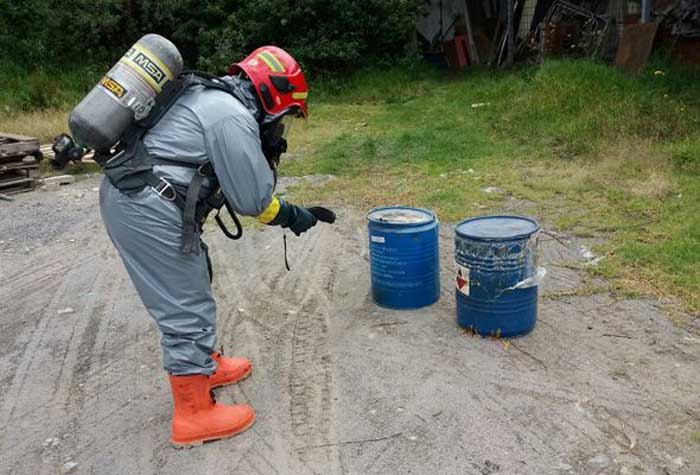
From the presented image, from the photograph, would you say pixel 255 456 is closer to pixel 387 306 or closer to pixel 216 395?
pixel 216 395

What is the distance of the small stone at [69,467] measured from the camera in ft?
10.4

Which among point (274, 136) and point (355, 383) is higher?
point (274, 136)

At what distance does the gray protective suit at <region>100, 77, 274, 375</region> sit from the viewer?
9.79 ft

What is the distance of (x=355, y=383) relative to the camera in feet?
12.2

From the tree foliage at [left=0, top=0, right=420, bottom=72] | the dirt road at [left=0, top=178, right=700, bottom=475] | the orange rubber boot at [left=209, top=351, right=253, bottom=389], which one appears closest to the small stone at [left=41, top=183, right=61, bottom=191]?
the dirt road at [left=0, top=178, right=700, bottom=475]

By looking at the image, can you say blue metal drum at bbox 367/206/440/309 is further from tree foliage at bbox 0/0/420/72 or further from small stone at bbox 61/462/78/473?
tree foliage at bbox 0/0/420/72

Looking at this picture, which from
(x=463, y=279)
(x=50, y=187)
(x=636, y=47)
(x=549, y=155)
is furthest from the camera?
(x=636, y=47)

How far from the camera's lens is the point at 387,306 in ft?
15.2

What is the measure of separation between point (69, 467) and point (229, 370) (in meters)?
0.94

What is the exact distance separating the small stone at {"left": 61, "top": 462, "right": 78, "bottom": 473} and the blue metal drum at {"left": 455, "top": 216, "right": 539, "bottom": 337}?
2.22 metres

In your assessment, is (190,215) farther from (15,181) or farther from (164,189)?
(15,181)

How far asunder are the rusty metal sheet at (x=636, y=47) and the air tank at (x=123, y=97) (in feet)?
30.6

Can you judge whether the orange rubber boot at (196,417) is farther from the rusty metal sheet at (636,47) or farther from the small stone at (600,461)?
the rusty metal sheet at (636,47)

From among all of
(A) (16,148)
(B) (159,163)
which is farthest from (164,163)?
(A) (16,148)
